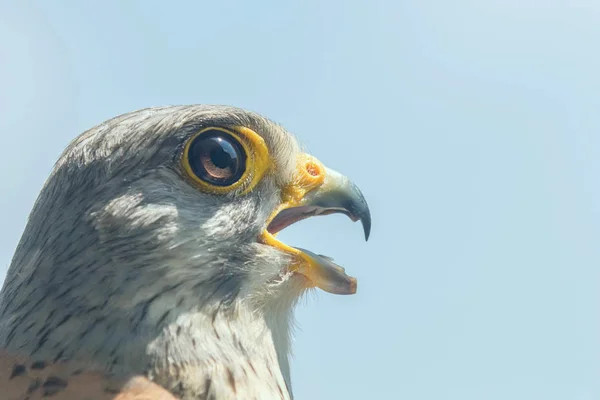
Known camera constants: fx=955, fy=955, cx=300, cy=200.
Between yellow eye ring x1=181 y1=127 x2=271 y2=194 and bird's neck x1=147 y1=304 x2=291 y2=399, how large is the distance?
0.69 metres

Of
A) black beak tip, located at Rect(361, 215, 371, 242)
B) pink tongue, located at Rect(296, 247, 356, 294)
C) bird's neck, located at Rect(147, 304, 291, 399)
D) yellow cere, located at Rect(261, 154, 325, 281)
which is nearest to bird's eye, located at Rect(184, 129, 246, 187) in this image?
yellow cere, located at Rect(261, 154, 325, 281)

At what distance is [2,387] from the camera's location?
4574mm

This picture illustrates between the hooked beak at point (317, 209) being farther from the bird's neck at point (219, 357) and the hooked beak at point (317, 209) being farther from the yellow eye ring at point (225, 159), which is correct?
the bird's neck at point (219, 357)

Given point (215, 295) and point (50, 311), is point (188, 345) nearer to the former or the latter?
point (215, 295)

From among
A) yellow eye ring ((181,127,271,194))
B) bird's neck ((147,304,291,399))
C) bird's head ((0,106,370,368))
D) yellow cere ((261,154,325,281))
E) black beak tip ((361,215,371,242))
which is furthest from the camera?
black beak tip ((361,215,371,242))

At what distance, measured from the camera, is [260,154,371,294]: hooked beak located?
5480 mm

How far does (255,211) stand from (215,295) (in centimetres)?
56

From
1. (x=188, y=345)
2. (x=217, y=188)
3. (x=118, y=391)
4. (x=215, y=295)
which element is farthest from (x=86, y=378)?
(x=217, y=188)

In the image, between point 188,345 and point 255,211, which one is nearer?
point 188,345

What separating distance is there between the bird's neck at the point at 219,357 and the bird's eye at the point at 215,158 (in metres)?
0.72

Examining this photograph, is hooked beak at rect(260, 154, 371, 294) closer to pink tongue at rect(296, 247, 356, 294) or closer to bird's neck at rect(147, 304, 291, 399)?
pink tongue at rect(296, 247, 356, 294)

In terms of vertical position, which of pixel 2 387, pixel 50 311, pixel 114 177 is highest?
pixel 114 177

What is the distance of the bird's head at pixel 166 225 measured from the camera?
491 cm

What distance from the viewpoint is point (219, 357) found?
16.0 feet
